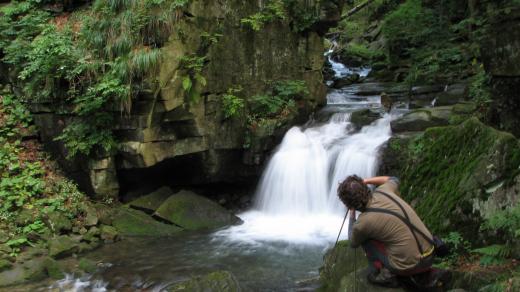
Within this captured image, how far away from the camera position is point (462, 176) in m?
5.46

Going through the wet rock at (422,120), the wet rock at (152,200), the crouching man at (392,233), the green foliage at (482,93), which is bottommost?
the wet rock at (152,200)

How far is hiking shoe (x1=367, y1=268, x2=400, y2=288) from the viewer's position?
4383 millimetres

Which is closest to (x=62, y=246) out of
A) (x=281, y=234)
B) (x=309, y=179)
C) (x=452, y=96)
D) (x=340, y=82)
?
(x=281, y=234)

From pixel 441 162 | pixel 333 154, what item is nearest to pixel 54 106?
pixel 333 154

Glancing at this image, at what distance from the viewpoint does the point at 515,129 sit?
28.1 feet

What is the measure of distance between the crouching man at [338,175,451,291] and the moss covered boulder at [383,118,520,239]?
116cm

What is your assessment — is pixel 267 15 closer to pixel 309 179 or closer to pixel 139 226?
pixel 309 179

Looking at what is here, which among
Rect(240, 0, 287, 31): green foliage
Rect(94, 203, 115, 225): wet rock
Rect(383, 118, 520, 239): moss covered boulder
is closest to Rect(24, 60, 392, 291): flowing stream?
Rect(94, 203, 115, 225): wet rock

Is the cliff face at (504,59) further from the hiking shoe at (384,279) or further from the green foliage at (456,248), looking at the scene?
the hiking shoe at (384,279)

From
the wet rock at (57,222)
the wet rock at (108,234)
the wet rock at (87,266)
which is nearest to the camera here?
the wet rock at (87,266)

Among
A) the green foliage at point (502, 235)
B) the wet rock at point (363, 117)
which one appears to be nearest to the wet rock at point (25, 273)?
the green foliage at point (502, 235)

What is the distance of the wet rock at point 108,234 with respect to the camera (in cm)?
956

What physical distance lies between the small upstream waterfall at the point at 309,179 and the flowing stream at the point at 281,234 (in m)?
0.02

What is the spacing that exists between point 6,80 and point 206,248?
7.11 metres
